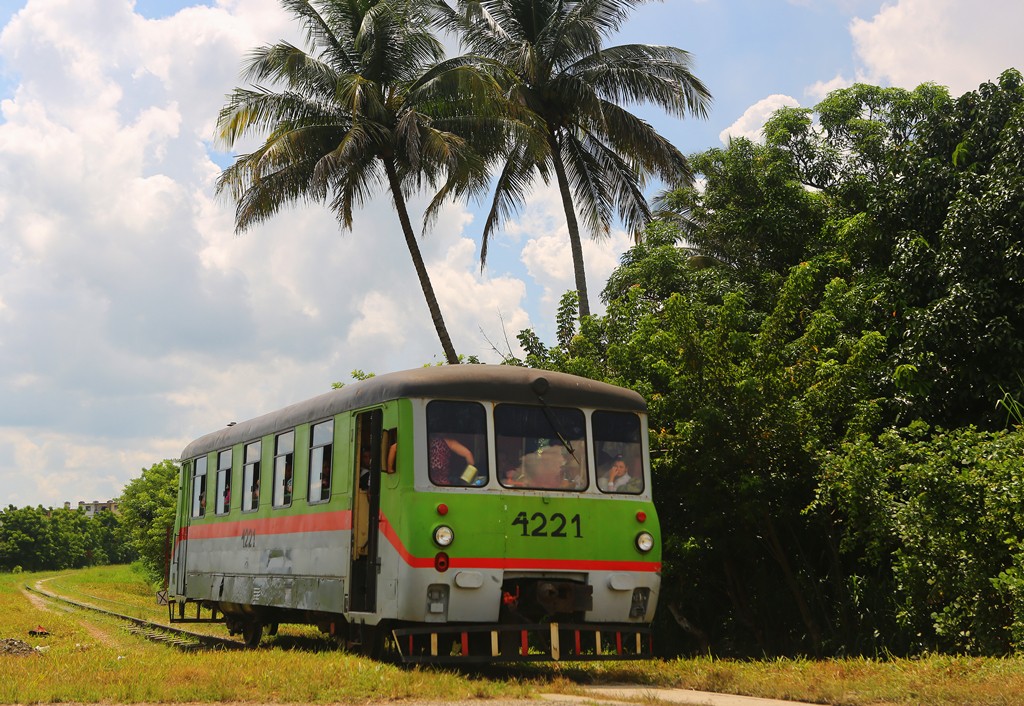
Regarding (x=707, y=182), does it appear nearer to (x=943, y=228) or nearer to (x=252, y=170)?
(x=943, y=228)

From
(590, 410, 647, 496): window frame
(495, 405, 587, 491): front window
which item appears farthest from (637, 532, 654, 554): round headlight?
(495, 405, 587, 491): front window

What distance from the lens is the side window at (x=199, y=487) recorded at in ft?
60.9

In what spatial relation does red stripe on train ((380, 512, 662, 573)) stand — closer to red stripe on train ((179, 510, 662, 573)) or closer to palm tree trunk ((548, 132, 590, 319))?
red stripe on train ((179, 510, 662, 573))

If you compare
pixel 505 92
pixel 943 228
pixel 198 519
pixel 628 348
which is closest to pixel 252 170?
pixel 505 92

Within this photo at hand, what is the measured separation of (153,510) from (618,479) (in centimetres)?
3834

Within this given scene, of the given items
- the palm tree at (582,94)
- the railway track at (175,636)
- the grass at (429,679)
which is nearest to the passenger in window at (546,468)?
the grass at (429,679)

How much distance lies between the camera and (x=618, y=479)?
12.6m

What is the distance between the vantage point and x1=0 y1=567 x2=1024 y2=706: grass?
984cm

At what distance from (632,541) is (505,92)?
55.1 feet

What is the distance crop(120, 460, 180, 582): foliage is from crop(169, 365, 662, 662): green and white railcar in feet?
84.8

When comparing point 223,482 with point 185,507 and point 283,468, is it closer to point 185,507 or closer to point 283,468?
point 185,507

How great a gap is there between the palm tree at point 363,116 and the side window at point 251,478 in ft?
29.6

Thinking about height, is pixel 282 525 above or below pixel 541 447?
below

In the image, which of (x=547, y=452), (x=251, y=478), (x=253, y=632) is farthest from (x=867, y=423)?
(x=253, y=632)
